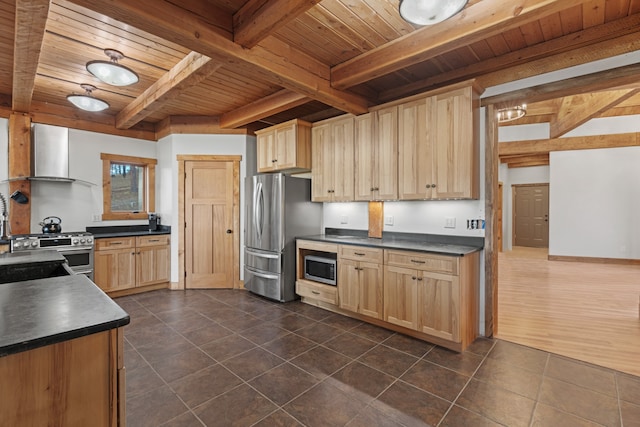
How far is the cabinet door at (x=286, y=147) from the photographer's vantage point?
4.04m

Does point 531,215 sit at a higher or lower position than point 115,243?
higher

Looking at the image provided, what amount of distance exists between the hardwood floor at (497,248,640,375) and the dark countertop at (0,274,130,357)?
327cm

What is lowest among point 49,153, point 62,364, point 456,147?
point 62,364

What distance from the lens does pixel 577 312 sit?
3551mm

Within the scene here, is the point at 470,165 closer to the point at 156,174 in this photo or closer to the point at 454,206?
the point at 454,206

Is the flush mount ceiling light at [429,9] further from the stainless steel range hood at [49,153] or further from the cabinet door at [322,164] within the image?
the stainless steel range hood at [49,153]

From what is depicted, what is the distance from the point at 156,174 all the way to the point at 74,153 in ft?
3.62

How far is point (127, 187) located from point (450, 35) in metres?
5.02

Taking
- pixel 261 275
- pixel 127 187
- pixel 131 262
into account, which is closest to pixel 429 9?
pixel 261 275

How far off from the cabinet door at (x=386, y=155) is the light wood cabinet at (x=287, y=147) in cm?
106

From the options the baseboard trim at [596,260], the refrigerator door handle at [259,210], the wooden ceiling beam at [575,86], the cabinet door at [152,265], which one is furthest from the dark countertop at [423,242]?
the baseboard trim at [596,260]

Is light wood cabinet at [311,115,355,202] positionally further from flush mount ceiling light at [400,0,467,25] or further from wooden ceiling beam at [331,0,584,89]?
flush mount ceiling light at [400,0,467,25]

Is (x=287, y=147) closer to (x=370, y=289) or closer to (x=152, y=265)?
(x=370, y=289)

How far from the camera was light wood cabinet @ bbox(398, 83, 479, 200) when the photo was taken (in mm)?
2816
